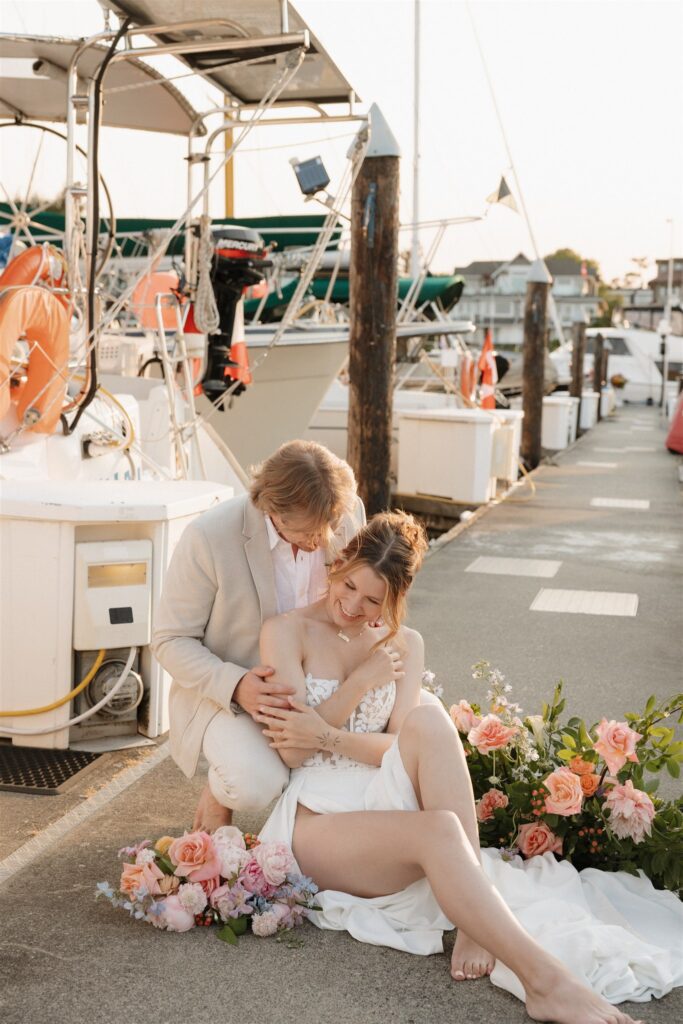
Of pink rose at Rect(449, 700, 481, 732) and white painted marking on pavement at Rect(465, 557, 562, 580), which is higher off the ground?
pink rose at Rect(449, 700, 481, 732)

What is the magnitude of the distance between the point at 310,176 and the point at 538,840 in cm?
697

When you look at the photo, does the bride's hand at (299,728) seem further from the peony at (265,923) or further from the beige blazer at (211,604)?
the peony at (265,923)

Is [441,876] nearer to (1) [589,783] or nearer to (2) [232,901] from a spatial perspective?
(2) [232,901]

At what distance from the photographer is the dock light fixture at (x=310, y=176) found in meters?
9.30

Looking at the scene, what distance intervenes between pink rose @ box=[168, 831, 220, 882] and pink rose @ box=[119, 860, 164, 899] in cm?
6

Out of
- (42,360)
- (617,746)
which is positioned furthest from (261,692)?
(42,360)

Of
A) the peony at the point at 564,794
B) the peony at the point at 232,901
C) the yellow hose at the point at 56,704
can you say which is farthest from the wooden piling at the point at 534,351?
the peony at the point at 232,901

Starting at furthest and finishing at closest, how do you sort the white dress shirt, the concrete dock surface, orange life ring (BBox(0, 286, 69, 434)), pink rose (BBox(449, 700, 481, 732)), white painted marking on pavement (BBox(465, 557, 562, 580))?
white painted marking on pavement (BBox(465, 557, 562, 580)), orange life ring (BBox(0, 286, 69, 434)), pink rose (BBox(449, 700, 481, 732)), the white dress shirt, the concrete dock surface

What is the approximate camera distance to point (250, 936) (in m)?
3.09

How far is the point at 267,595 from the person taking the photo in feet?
11.3

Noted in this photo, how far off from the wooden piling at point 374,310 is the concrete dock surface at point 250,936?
58.5 inches

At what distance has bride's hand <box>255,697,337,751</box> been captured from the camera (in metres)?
3.22

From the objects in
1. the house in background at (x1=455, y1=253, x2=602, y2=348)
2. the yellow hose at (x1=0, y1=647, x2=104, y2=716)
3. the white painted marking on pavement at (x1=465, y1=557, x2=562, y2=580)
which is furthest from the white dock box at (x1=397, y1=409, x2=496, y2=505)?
the house in background at (x1=455, y1=253, x2=602, y2=348)

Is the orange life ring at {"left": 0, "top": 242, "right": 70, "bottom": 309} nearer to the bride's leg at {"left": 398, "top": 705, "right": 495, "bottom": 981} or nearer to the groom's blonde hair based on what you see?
the groom's blonde hair
